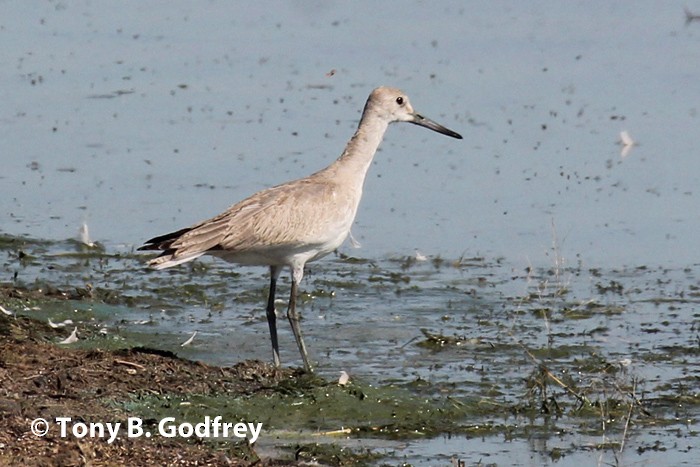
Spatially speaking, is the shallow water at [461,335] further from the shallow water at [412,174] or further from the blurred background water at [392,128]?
the blurred background water at [392,128]

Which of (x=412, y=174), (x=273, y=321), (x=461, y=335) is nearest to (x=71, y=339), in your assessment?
(x=273, y=321)

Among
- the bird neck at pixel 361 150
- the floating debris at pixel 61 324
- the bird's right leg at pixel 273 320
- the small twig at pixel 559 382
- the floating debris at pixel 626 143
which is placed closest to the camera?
the small twig at pixel 559 382

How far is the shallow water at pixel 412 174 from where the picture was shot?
1090 centimetres

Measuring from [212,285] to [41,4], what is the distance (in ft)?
31.3

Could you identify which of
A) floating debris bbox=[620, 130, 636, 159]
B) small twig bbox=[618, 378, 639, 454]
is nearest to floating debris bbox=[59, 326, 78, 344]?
small twig bbox=[618, 378, 639, 454]

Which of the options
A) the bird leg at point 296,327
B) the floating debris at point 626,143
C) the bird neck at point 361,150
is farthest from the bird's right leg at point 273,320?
the floating debris at point 626,143

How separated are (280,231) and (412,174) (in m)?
4.60

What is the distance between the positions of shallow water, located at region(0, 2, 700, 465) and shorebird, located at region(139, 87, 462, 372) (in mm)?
641

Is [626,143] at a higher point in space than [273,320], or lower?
higher

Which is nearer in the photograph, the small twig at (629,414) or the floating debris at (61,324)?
the small twig at (629,414)

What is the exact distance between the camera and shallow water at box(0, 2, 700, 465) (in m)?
10.9

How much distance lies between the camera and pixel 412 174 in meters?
14.8

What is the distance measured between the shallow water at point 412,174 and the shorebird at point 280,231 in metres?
0.64

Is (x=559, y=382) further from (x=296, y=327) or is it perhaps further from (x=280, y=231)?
(x=280, y=231)
